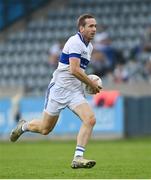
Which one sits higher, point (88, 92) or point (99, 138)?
point (99, 138)

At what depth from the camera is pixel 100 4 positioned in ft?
105

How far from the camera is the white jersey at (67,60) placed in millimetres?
12422

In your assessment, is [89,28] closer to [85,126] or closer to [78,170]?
[85,126]

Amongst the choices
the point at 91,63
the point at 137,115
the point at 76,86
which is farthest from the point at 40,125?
the point at 91,63

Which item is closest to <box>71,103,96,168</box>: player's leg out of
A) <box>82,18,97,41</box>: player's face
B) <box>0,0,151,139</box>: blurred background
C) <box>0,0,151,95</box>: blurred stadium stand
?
<box>82,18,97,41</box>: player's face

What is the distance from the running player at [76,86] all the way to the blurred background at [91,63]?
10.9 m

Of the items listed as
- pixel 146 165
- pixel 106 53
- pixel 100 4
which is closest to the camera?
pixel 146 165

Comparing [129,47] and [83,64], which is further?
[129,47]

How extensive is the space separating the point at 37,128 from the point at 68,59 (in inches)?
56.0

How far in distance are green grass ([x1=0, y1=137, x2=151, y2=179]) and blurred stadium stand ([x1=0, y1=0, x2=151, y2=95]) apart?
9212 mm

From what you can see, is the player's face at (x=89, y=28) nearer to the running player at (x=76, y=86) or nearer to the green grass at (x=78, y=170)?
the running player at (x=76, y=86)

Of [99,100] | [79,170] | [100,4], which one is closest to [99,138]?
[99,100]

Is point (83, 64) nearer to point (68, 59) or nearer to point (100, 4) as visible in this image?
point (68, 59)

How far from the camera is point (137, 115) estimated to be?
23828mm
